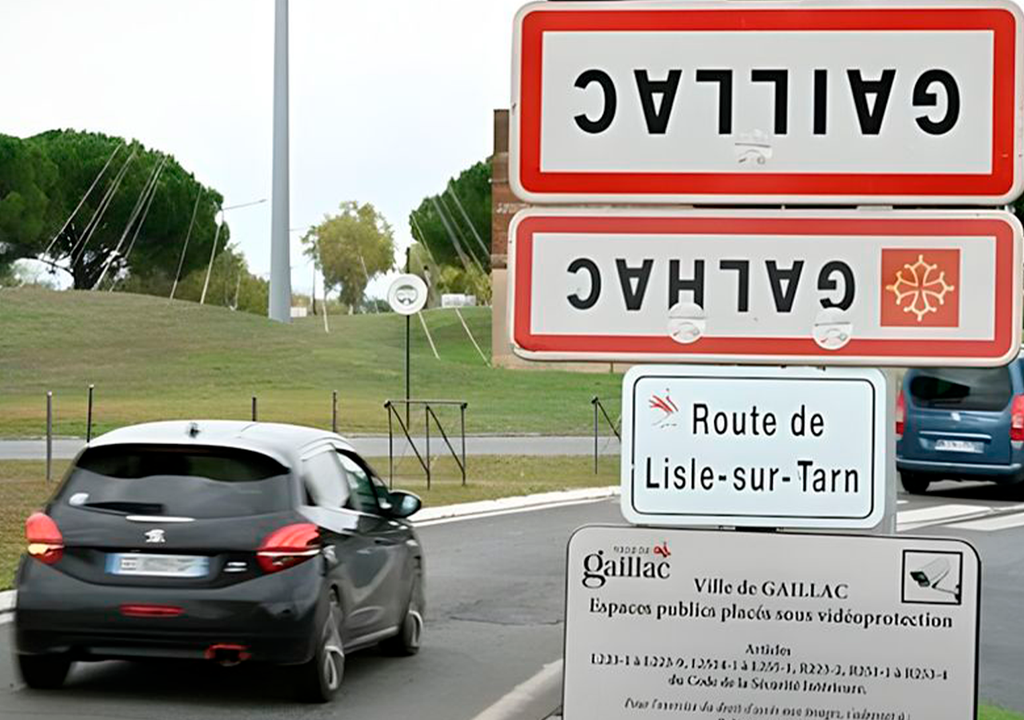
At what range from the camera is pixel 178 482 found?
1084 cm

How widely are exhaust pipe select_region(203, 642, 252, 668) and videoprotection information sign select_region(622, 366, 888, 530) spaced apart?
7.54 metres

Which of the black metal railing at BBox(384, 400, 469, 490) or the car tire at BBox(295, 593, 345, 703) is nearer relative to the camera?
the car tire at BBox(295, 593, 345, 703)

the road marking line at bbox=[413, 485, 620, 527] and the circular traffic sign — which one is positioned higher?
the circular traffic sign

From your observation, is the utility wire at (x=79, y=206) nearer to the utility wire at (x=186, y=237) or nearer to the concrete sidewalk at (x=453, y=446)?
the utility wire at (x=186, y=237)

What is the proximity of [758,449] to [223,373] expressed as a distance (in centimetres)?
6308

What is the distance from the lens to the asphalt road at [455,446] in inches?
1324

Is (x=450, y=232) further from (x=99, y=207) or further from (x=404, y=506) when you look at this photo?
(x=404, y=506)

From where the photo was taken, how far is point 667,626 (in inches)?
127

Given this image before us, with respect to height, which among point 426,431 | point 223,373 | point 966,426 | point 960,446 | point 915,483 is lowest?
point 915,483

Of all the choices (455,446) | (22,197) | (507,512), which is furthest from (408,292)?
(22,197)

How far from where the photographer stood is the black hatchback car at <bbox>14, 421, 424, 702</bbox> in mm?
10555

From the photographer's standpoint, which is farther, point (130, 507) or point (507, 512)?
point (507, 512)

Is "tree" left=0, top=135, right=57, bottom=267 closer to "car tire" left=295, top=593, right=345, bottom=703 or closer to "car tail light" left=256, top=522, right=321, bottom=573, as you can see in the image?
"car tire" left=295, top=593, right=345, bottom=703

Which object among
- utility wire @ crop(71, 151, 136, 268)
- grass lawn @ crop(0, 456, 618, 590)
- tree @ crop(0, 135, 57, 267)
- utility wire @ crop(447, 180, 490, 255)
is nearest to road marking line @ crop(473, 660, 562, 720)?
grass lawn @ crop(0, 456, 618, 590)
